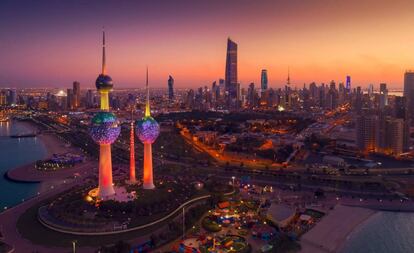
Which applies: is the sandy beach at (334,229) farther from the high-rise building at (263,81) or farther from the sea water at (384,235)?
the high-rise building at (263,81)

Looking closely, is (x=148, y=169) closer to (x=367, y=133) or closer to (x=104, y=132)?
(x=104, y=132)

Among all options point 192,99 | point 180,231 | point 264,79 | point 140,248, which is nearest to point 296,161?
point 180,231

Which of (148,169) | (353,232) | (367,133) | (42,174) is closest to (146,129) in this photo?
(148,169)

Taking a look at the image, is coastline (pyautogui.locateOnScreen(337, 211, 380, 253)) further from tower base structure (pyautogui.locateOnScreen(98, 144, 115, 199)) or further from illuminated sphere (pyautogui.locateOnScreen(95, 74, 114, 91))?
illuminated sphere (pyautogui.locateOnScreen(95, 74, 114, 91))

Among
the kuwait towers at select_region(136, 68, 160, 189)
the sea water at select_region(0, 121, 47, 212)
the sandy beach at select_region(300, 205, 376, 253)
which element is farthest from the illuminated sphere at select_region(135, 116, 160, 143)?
the sandy beach at select_region(300, 205, 376, 253)

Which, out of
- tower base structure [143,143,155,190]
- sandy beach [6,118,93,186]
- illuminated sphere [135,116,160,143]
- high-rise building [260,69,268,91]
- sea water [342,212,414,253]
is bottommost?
sea water [342,212,414,253]

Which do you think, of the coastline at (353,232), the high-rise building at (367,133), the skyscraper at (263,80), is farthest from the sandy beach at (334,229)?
the skyscraper at (263,80)
